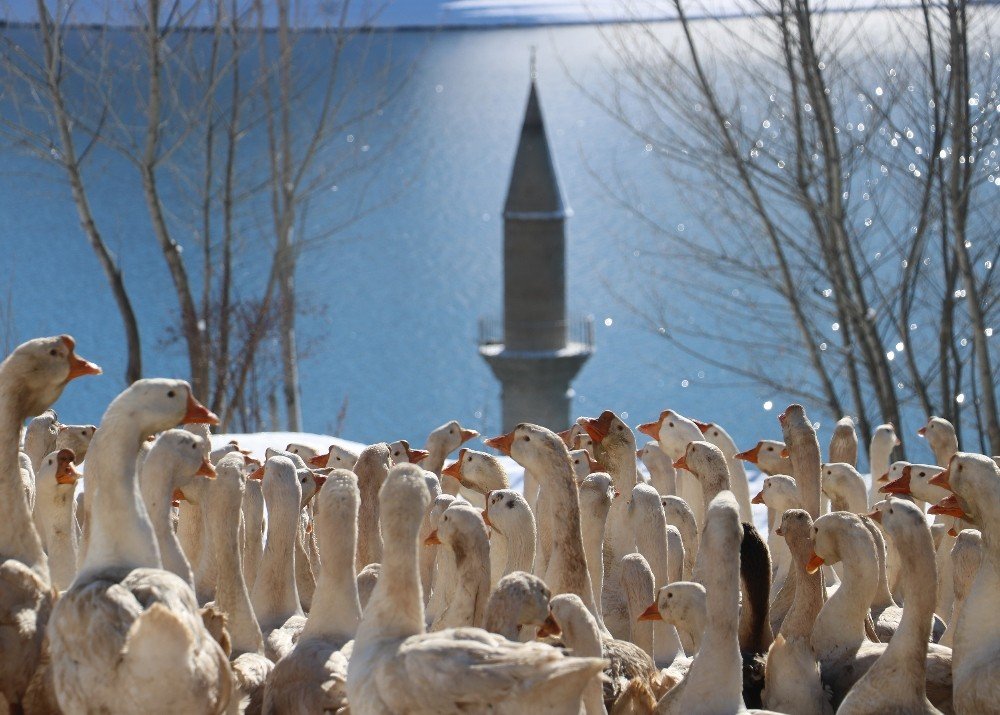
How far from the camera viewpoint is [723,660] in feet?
13.9

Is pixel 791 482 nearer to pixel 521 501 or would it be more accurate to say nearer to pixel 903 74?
pixel 521 501

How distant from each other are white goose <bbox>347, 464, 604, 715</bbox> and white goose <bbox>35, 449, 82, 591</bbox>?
6.54ft

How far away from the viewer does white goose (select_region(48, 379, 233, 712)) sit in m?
3.71

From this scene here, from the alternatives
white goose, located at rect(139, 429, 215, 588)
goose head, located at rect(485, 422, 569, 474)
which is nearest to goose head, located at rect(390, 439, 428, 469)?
goose head, located at rect(485, 422, 569, 474)

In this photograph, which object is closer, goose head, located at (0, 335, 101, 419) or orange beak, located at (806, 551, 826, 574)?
goose head, located at (0, 335, 101, 419)

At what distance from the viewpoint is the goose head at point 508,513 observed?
5.25 meters

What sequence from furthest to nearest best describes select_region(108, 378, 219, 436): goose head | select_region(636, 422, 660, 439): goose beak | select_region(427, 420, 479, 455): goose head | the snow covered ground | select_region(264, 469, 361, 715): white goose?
the snow covered ground → select_region(636, 422, 660, 439): goose beak → select_region(427, 420, 479, 455): goose head → select_region(264, 469, 361, 715): white goose → select_region(108, 378, 219, 436): goose head

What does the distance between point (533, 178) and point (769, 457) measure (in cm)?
1324

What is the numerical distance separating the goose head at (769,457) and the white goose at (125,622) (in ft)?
12.5

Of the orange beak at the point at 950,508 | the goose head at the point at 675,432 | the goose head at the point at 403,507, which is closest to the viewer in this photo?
the goose head at the point at 403,507

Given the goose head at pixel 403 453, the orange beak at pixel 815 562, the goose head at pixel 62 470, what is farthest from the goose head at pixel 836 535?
the goose head at pixel 62 470

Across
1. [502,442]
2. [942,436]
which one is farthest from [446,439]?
[942,436]

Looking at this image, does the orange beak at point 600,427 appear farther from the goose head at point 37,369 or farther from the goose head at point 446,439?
the goose head at point 37,369

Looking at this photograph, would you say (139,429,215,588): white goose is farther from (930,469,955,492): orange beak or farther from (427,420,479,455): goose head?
(930,469,955,492): orange beak
